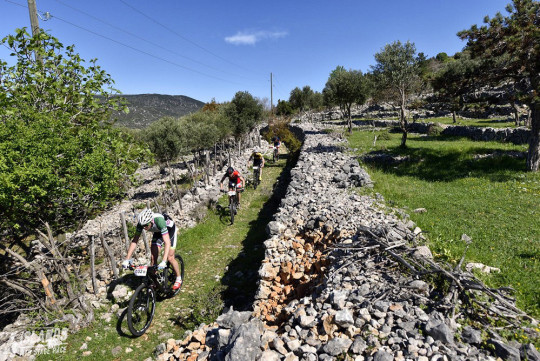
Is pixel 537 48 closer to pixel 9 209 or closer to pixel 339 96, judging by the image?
pixel 9 209

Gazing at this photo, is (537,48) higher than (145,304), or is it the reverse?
(537,48)

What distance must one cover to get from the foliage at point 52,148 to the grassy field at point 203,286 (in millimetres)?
3004

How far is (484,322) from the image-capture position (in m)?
3.90

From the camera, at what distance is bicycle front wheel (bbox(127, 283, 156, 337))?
6156mm

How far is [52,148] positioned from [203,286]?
5543mm

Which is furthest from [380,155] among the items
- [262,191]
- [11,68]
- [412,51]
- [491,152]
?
[11,68]

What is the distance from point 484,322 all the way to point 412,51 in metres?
23.6

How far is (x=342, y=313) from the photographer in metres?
4.16

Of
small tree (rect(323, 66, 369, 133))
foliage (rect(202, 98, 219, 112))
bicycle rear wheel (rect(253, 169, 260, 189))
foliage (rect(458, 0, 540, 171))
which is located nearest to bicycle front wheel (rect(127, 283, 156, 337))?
bicycle rear wheel (rect(253, 169, 260, 189))

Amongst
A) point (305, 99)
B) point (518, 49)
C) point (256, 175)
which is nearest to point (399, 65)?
point (518, 49)

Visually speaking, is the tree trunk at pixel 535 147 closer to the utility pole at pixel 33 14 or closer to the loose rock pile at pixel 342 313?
the loose rock pile at pixel 342 313

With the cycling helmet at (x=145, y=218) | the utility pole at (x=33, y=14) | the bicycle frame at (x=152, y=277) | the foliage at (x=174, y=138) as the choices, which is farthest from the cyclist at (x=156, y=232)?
the foliage at (x=174, y=138)

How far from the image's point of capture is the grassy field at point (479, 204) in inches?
231

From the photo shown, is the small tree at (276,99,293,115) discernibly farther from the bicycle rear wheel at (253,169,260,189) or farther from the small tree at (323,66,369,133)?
the bicycle rear wheel at (253,169,260,189)
